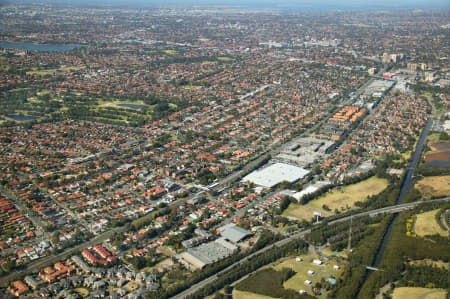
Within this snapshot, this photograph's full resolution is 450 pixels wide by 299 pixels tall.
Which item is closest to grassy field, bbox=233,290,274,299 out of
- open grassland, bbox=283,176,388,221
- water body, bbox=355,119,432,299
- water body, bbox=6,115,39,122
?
water body, bbox=355,119,432,299

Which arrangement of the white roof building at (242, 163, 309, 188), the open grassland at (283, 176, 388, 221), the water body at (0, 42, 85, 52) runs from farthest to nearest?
the water body at (0, 42, 85, 52)
the white roof building at (242, 163, 309, 188)
the open grassland at (283, 176, 388, 221)

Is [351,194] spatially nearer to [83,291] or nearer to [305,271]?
[305,271]

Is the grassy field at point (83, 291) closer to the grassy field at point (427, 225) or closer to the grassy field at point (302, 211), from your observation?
the grassy field at point (302, 211)

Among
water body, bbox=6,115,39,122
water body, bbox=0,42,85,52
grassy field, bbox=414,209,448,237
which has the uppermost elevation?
water body, bbox=0,42,85,52

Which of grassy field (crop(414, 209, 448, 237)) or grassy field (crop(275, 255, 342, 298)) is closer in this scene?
grassy field (crop(275, 255, 342, 298))

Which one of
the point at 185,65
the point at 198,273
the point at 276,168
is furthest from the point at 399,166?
the point at 185,65

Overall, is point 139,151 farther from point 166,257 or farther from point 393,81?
point 393,81

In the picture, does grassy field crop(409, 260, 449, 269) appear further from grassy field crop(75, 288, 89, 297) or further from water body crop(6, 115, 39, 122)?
water body crop(6, 115, 39, 122)
